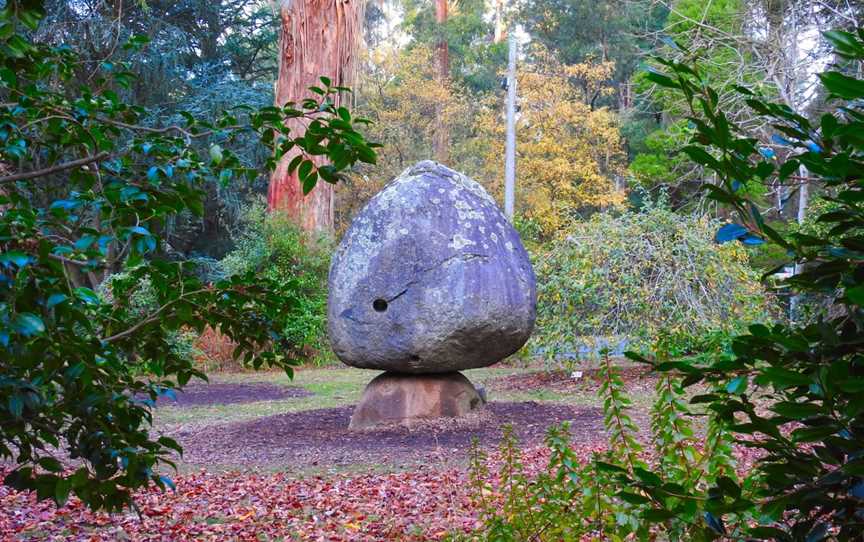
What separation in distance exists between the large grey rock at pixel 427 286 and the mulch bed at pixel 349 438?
0.72 meters

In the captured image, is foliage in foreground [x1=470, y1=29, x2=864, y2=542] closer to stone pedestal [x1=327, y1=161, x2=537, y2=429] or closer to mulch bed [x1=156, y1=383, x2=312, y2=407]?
stone pedestal [x1=327, y1=161, x2=537, y2=429]

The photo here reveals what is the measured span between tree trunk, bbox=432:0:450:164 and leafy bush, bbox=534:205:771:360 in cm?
1774

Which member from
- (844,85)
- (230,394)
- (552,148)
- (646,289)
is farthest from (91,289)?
(552,148)

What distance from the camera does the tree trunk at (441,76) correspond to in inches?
1203

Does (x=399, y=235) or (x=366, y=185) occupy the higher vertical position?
(x=366, y=185)

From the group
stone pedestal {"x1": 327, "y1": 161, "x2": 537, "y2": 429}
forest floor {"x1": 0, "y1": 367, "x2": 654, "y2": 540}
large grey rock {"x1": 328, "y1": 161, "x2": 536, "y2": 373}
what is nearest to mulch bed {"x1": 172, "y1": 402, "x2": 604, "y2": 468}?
forest floor {"x1": 0, "y1": 367, "x2": 654, "y2": 540}

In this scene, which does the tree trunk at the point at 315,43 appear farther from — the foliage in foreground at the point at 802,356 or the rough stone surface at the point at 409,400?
the foliage in foreground at the point at 802,356

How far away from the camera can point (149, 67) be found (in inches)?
810

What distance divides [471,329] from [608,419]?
5.04 m

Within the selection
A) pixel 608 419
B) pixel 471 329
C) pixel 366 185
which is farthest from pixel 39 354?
pixel 366 185

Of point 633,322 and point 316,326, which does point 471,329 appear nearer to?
point 633,322

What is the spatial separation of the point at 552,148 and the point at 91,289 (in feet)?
92.5

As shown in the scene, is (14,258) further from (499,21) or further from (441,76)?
(499,21)

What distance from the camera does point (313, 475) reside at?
7.18 meters
